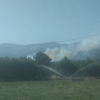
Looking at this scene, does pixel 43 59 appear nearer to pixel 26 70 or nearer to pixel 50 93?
pixel 26 70

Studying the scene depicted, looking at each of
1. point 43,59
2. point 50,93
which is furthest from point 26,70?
point 50,93

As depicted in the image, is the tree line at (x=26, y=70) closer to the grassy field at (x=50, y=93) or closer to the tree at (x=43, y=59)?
the tree at (x=43, y=59)

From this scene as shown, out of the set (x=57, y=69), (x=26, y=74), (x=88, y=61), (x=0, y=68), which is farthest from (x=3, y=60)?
(x=88, y=61)

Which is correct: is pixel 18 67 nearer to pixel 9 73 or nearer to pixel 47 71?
pixel 9 73

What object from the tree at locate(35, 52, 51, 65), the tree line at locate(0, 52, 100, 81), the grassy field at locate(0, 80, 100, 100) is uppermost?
the tree at locate(35, 52, 51, 65)

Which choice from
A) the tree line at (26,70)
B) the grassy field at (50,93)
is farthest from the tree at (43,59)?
the grassy field at (50,93)

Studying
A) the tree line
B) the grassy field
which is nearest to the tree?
the tree line

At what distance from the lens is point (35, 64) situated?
68.5 meters

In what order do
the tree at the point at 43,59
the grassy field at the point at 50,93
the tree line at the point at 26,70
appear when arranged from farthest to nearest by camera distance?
1. the tree at the point at 43,59
2. the tree line at the point at 26,70
3. the grassy field at the point at 50,93

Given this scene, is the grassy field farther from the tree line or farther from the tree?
the tree

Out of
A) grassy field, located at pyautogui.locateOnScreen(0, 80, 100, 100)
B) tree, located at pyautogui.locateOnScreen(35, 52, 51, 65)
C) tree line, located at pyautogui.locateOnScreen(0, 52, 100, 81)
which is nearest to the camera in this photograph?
grassy field, located at pyautogui.locateOnScreen(0, 80, 100, 100)

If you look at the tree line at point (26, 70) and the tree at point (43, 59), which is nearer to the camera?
the tree line at point (26, 70)

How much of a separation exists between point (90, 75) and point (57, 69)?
547 inches

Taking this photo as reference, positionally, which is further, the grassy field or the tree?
the tree
